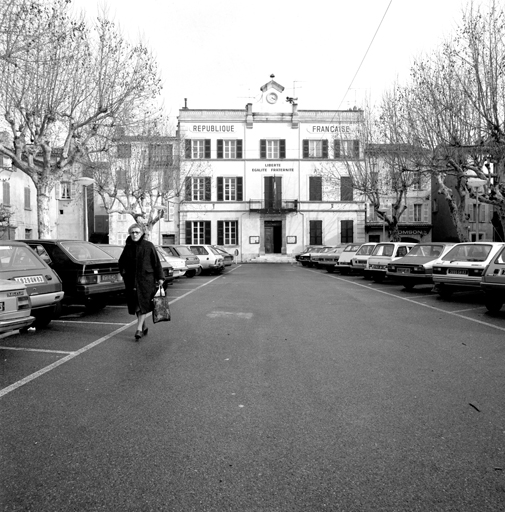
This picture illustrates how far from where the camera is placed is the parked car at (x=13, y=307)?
5.78m

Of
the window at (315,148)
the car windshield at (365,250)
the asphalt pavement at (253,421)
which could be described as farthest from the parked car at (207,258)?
the window at (315,148)

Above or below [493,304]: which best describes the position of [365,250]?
above

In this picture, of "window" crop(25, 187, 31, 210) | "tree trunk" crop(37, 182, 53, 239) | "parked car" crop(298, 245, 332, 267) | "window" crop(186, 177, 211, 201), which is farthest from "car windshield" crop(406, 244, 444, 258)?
"window" crop(186, 177, 211, 201)

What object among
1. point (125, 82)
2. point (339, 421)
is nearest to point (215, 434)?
point (339, 421)

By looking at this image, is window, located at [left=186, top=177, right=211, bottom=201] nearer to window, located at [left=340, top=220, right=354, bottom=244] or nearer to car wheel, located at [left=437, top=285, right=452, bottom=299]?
window, located at [left=340, top=220, right=354, bottom=244]

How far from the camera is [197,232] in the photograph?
145 feet

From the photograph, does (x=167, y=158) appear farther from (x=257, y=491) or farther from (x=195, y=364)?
(x=257, y=491)

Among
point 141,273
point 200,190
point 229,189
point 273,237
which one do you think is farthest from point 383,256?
point 200,190

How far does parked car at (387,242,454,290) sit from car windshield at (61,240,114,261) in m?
9.06

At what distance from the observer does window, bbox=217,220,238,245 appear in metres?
44.2

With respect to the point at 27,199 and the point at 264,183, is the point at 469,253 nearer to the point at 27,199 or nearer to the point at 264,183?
the point at 27,199

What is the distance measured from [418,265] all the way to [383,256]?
3744 mm

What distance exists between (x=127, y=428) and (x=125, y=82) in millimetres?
15321

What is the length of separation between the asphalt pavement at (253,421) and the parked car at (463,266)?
426 centimetres
